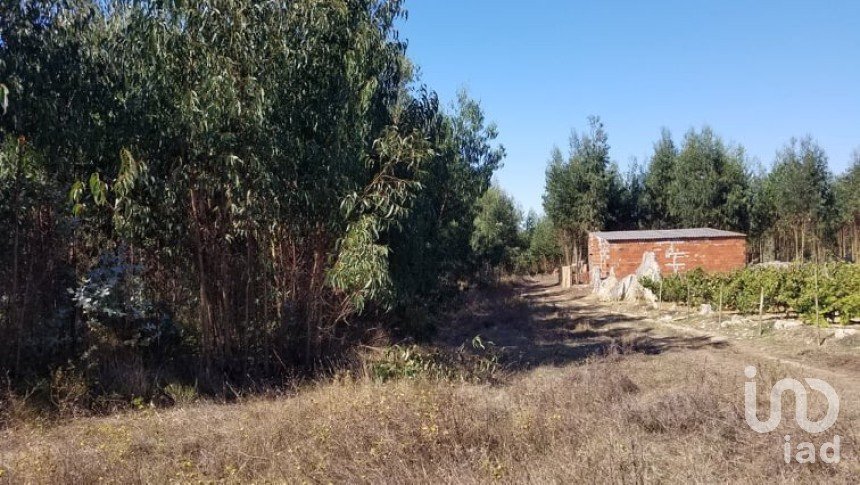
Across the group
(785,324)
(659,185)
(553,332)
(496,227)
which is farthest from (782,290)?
(659,185)

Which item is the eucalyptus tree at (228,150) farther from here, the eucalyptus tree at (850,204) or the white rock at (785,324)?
the eucalyptus tree at (850,204)

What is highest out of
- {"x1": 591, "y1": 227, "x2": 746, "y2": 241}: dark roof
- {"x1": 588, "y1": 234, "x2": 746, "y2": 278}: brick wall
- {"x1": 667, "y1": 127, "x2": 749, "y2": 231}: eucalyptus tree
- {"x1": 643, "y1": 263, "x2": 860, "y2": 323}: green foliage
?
{"x1": 667, "y1": 127, "x2": 749, "y2": 231}: eucalyptus tree

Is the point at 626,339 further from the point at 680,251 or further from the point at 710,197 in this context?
the point at 710,197

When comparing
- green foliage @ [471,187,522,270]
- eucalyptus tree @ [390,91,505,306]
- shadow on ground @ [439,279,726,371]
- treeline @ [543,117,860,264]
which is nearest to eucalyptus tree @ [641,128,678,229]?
treeline @ [543,117,860,264]

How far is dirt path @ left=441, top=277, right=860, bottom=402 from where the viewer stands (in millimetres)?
10391

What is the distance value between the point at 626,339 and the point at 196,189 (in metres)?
9.54

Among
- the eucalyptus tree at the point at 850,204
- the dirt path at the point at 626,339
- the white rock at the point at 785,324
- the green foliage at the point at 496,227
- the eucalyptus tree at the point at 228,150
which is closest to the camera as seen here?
the eucalyptus tree at the point at 228,150

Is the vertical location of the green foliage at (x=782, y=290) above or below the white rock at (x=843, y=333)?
above

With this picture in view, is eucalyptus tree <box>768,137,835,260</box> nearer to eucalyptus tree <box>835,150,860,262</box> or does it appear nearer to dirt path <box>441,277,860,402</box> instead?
eucalyptus tree <box>835,150,860,262</box>

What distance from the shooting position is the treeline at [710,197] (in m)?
33.7

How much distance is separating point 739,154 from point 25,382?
37.6 m

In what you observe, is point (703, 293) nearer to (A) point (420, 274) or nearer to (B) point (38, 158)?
(A) point (420, 274)

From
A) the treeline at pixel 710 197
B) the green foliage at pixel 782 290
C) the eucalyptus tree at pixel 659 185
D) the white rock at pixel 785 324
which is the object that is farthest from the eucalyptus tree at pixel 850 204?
the white rock at pixel 785 324

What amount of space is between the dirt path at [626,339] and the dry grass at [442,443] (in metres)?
3.01
